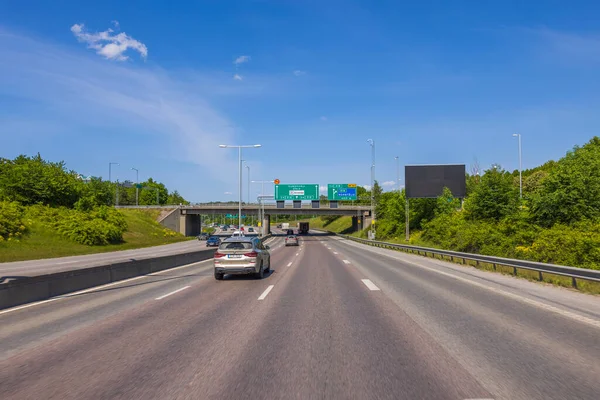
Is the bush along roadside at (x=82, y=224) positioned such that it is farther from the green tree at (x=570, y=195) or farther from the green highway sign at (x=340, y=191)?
the green tree at (x=570, y=195)

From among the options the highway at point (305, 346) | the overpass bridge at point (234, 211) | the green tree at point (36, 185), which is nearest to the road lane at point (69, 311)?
the highway at point (305, 346)

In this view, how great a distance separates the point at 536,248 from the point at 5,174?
5894 cm

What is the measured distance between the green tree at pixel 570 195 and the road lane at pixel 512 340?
68.9 ft

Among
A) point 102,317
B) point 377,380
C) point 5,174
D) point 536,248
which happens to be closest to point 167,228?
point 5,174

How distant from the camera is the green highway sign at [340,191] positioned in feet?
226

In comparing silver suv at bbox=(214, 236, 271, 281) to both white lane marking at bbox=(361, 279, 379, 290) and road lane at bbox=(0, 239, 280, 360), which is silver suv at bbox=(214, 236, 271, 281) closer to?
road lane at bbox=(0, 239, 280, 360)

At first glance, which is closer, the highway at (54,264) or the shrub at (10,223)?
the highway at (54,264)

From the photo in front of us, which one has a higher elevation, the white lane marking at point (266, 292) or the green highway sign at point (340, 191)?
the green highway sign at point (340, 191)

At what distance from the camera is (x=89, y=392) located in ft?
14.7

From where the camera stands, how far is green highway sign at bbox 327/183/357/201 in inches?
2717

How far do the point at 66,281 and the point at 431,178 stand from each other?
38401 mm

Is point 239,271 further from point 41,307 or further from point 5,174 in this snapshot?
point 5,174

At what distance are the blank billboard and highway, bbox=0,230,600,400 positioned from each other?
111 feet

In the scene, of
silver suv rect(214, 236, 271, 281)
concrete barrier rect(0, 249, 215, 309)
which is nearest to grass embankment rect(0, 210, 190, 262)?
concrete barrier rect(0, 249, 215, 309)
